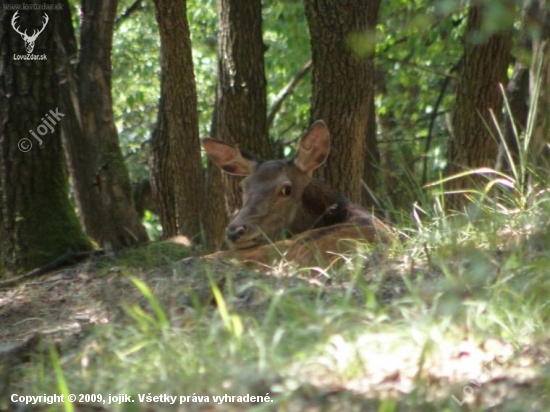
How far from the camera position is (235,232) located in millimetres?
7855

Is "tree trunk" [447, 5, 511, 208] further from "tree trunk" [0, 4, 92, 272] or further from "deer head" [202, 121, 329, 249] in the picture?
"tree trunk" [0, 4, 92, 272]

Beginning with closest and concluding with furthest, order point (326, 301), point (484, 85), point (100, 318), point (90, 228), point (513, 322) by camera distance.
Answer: point (513, 322), point (326, 301), point (100, 318), point (90, 228), point (484, 85)

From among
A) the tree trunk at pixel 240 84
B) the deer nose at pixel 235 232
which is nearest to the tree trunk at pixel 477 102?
the tree trunk at pixel 240 84

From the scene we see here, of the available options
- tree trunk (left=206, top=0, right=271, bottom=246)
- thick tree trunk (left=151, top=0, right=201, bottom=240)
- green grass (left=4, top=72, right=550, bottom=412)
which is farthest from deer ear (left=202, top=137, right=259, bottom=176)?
green grass (left=4, top=72, right=550, bottom=412)

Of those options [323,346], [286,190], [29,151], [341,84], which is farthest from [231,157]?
[323,346]

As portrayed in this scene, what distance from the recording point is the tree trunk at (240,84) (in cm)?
1093

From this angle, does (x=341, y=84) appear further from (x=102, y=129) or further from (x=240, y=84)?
A: (x=102, y=129)

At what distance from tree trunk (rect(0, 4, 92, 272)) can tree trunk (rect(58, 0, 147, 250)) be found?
364 mm

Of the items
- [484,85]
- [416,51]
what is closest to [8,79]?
[484,85]

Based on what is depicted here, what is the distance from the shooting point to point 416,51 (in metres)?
16.1

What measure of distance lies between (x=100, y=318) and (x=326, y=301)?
131 cm

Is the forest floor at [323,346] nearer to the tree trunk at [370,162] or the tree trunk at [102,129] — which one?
the tree trunk at [102,129]

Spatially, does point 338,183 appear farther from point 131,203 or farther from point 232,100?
point 131,203

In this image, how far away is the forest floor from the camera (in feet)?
13.2
